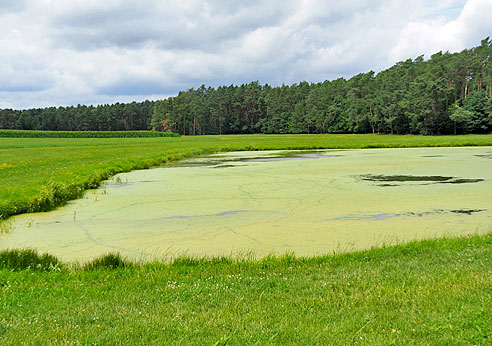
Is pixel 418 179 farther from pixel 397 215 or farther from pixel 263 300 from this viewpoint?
pixel 263 300

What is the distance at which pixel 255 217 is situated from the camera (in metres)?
10.9

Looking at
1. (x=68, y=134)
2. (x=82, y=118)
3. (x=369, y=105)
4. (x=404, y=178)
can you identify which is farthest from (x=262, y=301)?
(x=82, y=118)

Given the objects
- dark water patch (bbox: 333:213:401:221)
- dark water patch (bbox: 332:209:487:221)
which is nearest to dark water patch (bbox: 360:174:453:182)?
dark water patch (bbox: 332:209:487:221)

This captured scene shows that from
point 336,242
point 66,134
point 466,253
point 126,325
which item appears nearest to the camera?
point 126,325

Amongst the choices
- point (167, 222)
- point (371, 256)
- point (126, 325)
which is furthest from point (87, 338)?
point (167, 222)

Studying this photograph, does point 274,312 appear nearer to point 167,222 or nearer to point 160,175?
point 167,222

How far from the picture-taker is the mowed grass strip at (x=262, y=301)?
402 centimetres

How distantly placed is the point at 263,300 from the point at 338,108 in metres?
102

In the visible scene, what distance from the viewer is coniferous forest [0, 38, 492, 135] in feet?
250

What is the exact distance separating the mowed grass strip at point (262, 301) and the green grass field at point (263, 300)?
0.5 inches

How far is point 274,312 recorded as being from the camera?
4594 millimetres

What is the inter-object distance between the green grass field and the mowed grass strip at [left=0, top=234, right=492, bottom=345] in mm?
14

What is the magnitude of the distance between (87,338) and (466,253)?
6.03 m

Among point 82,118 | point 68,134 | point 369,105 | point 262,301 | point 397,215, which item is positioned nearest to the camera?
point 262,301
